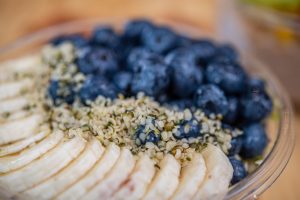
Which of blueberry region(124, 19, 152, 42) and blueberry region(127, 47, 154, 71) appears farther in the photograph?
blueberry region(124, 19, 152, 42)

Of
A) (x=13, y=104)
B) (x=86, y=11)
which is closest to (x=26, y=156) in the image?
(x=13, y=104)

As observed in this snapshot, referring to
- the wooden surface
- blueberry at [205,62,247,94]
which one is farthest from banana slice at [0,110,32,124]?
the wooden surface

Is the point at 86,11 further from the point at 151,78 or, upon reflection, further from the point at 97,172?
the point at 97,172

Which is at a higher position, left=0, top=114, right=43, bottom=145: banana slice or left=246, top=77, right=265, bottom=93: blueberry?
left=0, top=114, right=43, bottom=145: banana slice

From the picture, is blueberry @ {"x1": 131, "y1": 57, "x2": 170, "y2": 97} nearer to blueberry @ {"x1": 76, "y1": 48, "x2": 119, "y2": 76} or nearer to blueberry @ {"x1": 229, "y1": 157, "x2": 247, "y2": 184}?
blueberry @ {"x1": 76, "y1": 48, "x2": 119, "y2": 76}

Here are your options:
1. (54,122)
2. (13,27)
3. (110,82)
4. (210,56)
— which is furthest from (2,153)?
(13,27)

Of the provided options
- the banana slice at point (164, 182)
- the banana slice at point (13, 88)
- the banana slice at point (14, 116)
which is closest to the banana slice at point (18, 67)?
the banana slice at point (13, 88)

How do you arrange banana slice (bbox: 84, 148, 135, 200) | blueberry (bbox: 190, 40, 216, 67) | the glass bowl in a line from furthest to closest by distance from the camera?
blueberry (bbox: 190, 40, 216, 67) < the glass bowl < banana slice (bbox: 84, 148, 135, 200)
